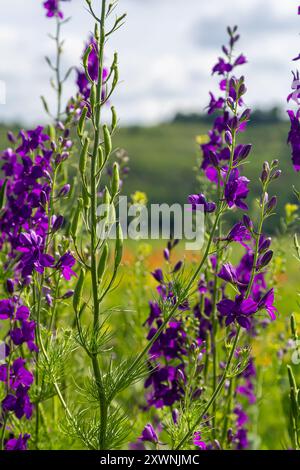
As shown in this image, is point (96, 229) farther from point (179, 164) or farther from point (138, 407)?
point (179, 164)

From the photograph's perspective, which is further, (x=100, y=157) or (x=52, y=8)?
(x=52, y=8)

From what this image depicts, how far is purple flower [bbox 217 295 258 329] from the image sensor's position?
281cm

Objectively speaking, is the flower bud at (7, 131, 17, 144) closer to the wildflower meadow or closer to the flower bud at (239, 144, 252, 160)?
the wildflower meadow

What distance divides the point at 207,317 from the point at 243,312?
1.00m

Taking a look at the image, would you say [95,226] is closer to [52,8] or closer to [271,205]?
[271,205]

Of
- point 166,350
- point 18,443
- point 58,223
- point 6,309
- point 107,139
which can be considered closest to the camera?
point 107,139

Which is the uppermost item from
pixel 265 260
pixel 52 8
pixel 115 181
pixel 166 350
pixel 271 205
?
pixel 52 8

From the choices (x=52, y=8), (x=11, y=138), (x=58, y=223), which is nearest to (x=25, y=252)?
(x=58, y=223)

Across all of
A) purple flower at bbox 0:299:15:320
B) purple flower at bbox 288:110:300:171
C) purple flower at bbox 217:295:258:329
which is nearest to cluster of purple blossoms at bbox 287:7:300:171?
purple flower at bbox 288:110:300:171

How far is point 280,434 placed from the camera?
5973mm

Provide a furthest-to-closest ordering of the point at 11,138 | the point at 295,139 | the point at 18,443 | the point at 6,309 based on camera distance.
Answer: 1. the point at 11,138
2. the point at 18,443
3. the point at 6,309
4. the point at 295,139

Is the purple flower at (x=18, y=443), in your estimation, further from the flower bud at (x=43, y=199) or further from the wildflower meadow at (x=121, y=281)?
the flower bud at (x=43, y=199)

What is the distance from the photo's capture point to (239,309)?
9.28ft
